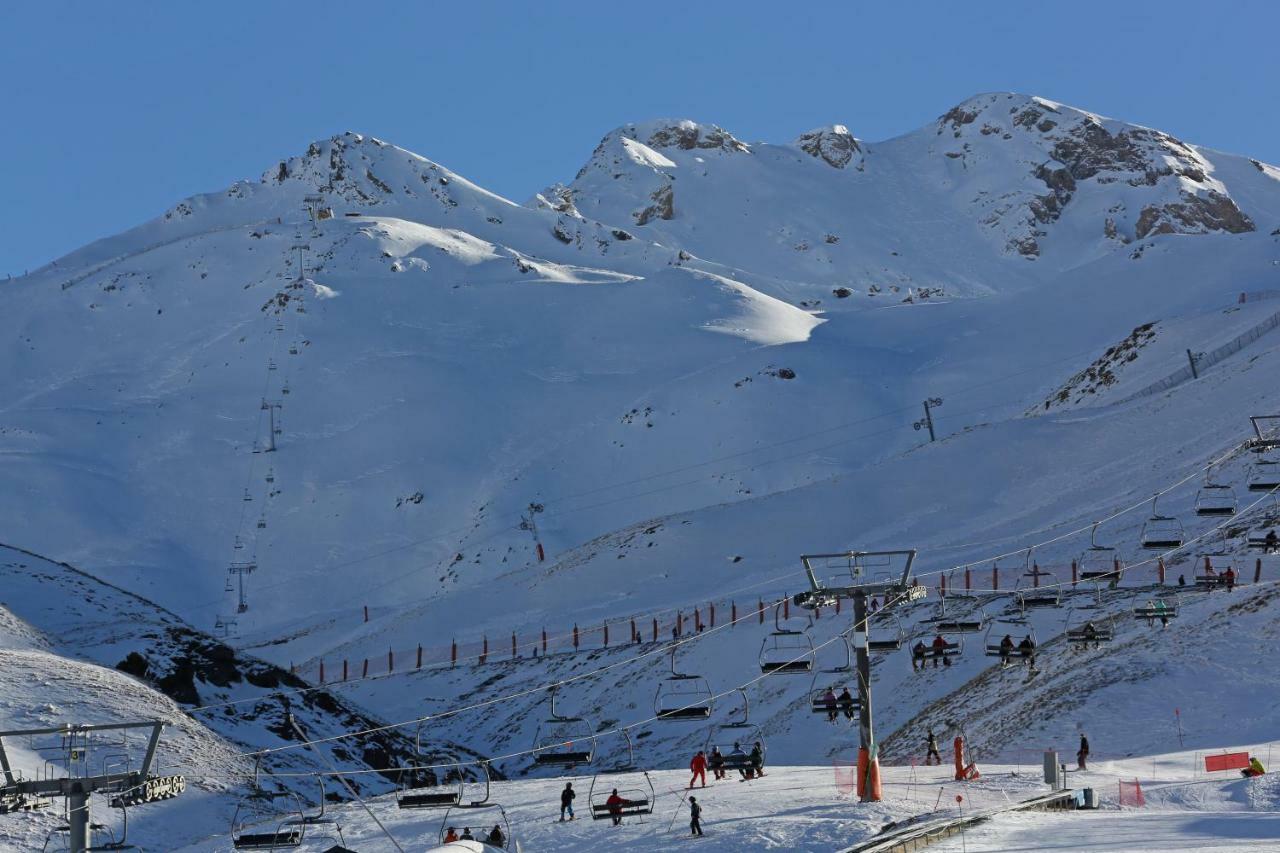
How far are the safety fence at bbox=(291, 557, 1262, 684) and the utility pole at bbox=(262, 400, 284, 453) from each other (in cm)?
5178

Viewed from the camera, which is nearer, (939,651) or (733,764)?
(733,764)

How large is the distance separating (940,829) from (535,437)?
98.3 m

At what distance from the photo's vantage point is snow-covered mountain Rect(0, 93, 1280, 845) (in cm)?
7281

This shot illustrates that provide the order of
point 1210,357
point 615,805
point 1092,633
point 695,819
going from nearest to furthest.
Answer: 1. point 695,819
2. point 615,805
3. point 1092,633
4. point 1210,357

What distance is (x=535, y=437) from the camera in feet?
429

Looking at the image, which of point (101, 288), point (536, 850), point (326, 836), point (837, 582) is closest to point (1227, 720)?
point (536, 850)

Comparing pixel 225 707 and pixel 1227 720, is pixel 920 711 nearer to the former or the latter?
pixel 1227 720

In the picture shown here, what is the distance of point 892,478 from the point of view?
284 feet

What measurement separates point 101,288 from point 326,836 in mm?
139857

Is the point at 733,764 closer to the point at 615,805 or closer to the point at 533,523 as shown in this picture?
the point at 615,805

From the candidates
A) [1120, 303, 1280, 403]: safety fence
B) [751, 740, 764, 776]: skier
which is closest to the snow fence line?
[751, 740, 764, 776]: skier

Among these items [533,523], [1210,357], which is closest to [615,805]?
[1210,357]

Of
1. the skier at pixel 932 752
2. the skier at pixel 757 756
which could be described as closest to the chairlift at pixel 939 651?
the skier at pixel 932 752

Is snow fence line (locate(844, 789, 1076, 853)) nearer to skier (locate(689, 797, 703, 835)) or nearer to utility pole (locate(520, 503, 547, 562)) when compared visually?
skier (locate(689, 797, 703, 835))
